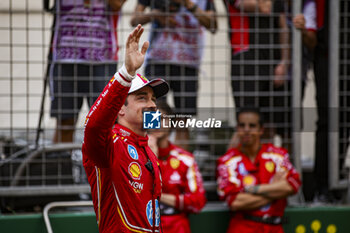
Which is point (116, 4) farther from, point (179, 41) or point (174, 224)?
point (174, 224)

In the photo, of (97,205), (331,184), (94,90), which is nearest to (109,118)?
(97,205)

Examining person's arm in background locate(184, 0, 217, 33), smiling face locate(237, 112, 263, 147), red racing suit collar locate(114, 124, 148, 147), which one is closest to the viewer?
red racing suit collar locate(114, 124, 148, 147)

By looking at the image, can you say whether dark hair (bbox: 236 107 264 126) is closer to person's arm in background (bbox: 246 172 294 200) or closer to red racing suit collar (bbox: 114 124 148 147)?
person's arm in background (bbox: 246 172 294 200)

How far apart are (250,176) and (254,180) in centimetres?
5

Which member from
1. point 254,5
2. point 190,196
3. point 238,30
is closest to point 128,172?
point 190,196

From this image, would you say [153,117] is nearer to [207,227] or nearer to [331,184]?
[207,227]

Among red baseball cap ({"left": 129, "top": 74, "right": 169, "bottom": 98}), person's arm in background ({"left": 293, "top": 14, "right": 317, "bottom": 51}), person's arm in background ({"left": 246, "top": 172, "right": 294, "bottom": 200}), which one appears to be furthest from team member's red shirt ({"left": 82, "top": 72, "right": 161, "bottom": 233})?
person's arm in background ({"left": 293, "top": 14, "right": 317, "bottom": 51})

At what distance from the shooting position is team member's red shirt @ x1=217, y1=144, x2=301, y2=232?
4961 mm

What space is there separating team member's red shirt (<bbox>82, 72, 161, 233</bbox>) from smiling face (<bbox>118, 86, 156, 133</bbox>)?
0.08 metres

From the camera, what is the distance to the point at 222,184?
16.5 feet

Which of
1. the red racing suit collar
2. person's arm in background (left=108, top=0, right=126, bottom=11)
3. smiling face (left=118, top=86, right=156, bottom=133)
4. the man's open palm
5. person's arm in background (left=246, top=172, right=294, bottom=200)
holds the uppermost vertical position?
person's arm in background (left=108, top=0, right=126, bottom=11)

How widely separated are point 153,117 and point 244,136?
226 centimetres

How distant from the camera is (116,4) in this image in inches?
195

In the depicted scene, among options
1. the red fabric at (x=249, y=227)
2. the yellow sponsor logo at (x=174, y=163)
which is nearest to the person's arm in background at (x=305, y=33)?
the yellow sponsor logo at (x=174, y=163)
